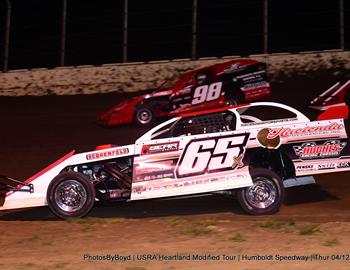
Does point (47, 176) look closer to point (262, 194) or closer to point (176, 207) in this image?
point (176, 207)

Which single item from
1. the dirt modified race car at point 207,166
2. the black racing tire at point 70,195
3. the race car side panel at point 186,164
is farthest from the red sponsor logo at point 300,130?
the black racing tire at point 70,195

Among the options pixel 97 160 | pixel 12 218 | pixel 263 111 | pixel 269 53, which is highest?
pixel 269 53

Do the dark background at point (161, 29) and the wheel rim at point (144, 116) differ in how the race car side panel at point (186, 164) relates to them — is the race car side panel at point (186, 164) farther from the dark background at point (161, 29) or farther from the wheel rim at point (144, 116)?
the dark background at point (161, 29)

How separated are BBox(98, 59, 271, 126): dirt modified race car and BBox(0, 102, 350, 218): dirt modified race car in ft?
17.6

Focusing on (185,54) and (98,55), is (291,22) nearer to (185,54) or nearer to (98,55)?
(185,54)

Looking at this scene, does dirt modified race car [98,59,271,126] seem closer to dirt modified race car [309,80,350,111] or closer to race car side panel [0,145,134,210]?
dirt modified race car [309,80,350,111]

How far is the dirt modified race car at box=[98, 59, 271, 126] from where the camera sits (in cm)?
1341

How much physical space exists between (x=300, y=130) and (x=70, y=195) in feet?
10.6

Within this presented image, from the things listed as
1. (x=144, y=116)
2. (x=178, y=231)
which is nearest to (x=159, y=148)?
(x=178, y=231)

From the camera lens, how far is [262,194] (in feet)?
26.2

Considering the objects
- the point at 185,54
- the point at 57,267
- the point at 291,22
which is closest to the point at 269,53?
the point at 291,22

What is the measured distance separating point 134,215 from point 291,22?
1180cm

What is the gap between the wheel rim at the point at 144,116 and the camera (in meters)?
13.4

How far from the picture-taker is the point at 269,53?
59.1 ft
